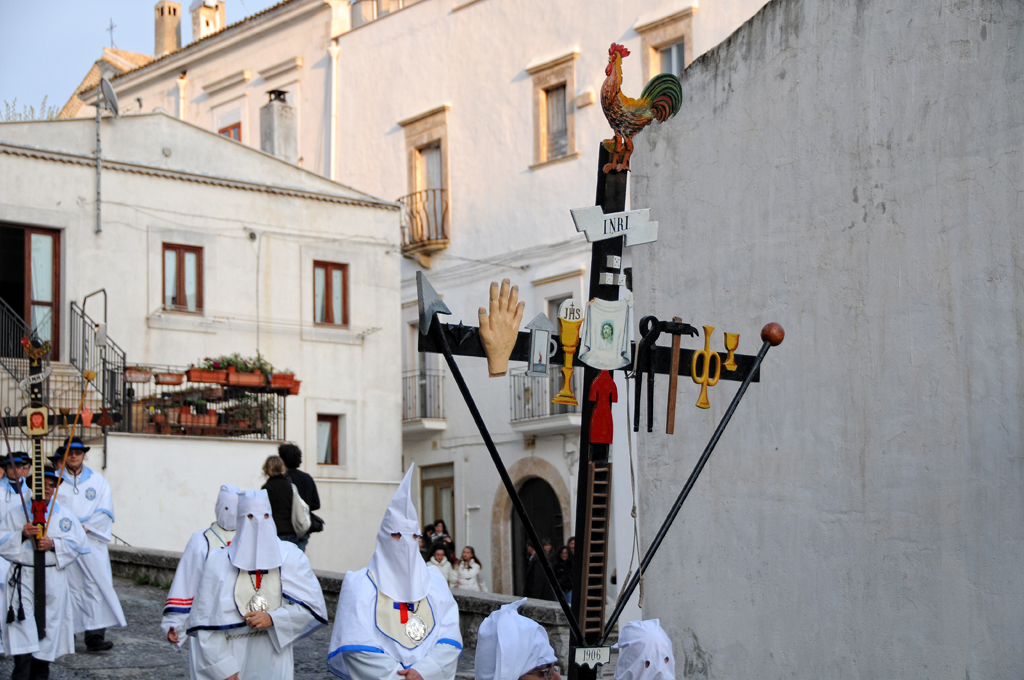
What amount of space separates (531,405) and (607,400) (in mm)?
20098

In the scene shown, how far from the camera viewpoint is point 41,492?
1005cm

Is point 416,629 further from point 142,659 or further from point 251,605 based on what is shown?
point 142,659

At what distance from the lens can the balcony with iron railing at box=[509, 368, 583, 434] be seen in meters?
24.5

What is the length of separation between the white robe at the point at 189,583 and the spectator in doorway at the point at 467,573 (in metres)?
10.8

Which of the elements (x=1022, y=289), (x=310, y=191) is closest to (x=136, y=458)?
(x=310, y=191)

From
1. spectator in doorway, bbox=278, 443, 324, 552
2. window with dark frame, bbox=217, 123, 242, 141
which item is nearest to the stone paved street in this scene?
spectator in doorway, bbox=278, 443, 324, 552

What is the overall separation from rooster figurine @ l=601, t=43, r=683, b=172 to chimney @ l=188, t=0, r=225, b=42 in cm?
3085

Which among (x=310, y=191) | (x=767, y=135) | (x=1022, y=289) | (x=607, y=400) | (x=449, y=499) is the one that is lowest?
(x=449, y=499)

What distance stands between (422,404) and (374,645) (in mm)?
21368

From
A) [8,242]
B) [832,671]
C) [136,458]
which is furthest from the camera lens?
[8,242]

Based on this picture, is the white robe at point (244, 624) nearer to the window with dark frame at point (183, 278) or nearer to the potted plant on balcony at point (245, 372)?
the potted plant on balcony at point (245, 372)

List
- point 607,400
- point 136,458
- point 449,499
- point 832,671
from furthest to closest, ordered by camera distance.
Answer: point 449,499 → point 136,458 → point 832,671 → point 607,400

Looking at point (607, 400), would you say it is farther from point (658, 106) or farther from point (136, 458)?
point (136, 458)

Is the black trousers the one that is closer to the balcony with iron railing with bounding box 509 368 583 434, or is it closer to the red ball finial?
the red ball finial
